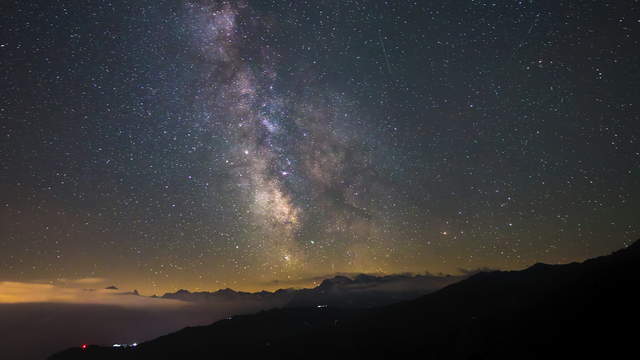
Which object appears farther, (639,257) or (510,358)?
(639,257)

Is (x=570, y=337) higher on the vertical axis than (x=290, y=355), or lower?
higher

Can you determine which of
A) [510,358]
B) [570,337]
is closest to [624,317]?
[570,337]

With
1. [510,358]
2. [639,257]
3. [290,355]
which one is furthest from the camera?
[290,355]

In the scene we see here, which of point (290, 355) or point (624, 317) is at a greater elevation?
point (624, 317)

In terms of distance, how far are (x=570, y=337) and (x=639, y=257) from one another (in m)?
80.8

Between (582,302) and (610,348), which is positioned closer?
(610,348)

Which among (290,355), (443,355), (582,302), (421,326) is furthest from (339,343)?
(582,302)

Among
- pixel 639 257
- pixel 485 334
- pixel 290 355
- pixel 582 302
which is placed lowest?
pixel 290 355

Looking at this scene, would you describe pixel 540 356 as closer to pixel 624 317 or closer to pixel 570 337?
pixel 570 337

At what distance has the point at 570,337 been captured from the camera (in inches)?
4277

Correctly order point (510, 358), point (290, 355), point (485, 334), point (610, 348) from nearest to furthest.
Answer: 1. point (610, 348)
2. point (510, 358)
3. point (485, 334)
4. point (290, 355)

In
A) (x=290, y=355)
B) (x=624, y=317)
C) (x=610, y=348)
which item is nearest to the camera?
(x=610, y=348)

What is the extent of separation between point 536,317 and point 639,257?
6241 centimetres

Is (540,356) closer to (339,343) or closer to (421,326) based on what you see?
(421,326)
